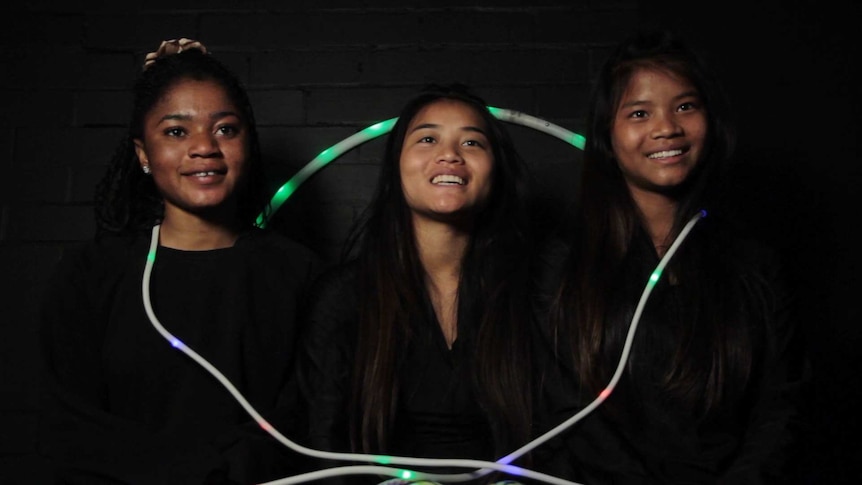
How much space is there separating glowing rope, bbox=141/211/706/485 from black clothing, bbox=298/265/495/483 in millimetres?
91

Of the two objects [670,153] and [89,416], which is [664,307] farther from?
[89,416]

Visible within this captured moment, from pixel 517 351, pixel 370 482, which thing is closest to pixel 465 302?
pixel 517 351

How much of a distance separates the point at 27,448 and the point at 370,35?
52.3 inches

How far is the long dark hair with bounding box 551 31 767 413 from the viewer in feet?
4.93

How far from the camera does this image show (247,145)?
1.75 meters

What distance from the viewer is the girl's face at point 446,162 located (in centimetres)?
163

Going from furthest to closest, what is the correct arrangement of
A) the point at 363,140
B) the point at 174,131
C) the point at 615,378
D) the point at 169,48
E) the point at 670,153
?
the point at 363,140 < the point at 169,48 < the point at 174,131 < the point at 670,153 < the point at 615,378

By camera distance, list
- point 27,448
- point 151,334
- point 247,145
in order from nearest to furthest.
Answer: point 151,334 → point 247,145 → point 27,448

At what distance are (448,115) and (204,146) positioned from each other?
1.60 ft

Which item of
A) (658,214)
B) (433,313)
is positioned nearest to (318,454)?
(433,313)

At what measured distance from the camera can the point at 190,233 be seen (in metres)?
1.73

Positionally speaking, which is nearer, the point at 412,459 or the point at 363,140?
the point at 412,459

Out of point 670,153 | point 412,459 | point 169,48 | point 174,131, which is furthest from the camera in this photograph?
point 169,48

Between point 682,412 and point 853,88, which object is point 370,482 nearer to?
point 682,412
